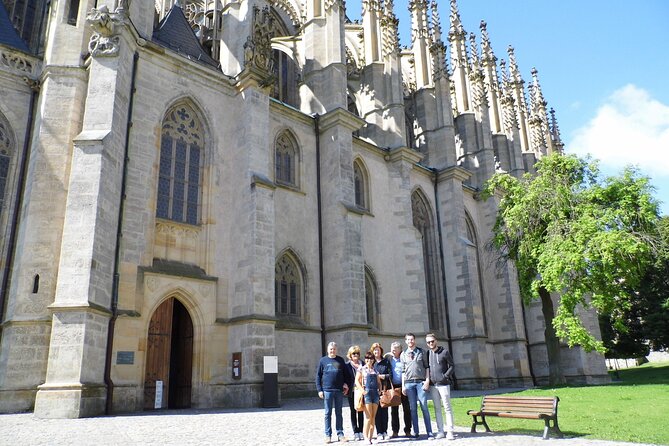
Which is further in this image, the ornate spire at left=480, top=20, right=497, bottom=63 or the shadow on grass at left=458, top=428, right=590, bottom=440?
the ornate spire at left=480, top=20, right=497, bottom=63

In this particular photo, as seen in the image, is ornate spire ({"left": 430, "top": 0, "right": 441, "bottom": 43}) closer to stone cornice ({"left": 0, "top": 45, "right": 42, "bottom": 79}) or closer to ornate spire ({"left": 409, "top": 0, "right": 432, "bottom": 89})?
ornate spire ({"left": 409, "top": 0, "right": 432, "bottom": 89})

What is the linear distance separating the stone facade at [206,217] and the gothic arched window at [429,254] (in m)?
0.10

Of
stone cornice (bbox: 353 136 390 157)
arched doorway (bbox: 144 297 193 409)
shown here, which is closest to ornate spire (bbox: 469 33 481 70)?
stone cornice (bbox: 353 136 390 157)

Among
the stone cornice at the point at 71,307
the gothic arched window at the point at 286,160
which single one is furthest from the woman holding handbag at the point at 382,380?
the gothic arched window at the point at 286,160

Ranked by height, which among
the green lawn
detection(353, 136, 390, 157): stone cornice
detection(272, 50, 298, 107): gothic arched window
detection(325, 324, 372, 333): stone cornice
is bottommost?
the green lawn

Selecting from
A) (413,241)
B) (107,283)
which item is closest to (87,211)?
(107,283)

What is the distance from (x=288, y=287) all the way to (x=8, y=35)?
12056 millimetres

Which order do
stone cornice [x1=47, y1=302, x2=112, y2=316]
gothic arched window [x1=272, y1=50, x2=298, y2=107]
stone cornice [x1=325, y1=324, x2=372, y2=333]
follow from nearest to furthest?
stone cornice [x1=47, y1=302, x2=112, y2=316]
stone cornice [x1=325, y1=324, x2=372, y2=333]
gothic arched window [x1=272, y1=50, x2=298, y2=107]

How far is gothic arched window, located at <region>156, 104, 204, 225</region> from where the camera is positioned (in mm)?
15898

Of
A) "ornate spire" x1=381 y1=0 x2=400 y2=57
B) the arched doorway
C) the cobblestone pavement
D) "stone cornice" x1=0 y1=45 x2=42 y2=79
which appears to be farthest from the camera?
"ornate spire" x1=381 y1=0 x2=400 y2=57

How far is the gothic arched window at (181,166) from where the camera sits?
52.2ft

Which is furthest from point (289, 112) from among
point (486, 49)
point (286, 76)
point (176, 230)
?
point (486, 49)

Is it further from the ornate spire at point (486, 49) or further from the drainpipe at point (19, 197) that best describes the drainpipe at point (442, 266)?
the drainpipe at point (19, 197)

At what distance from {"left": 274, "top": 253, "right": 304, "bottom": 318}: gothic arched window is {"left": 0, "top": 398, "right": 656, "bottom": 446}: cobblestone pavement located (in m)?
6.25
